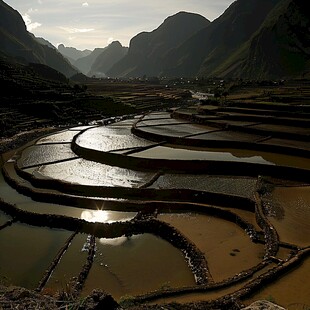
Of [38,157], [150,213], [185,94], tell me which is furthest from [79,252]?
[185,94]

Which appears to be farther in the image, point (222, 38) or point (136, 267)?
point (222, 38)

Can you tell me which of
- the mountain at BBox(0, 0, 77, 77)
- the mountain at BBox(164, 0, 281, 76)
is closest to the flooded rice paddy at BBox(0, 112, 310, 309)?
the mountain at BBox(0, 0, 77, 77)

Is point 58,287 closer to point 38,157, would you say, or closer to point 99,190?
point 99,190

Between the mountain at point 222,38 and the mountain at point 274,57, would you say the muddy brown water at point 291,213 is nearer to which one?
the mountain at point 274,57

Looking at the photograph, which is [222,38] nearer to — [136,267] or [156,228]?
[156,228]

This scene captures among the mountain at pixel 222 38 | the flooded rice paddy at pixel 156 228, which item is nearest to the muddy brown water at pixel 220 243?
the flooded rice paddy at pixel 156 228

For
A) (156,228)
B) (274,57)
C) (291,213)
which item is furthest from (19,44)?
(291,213)
